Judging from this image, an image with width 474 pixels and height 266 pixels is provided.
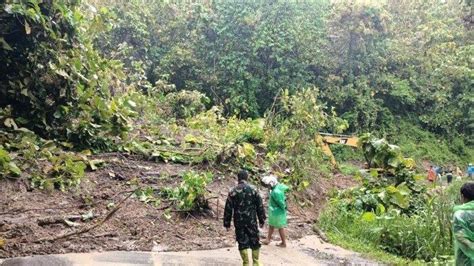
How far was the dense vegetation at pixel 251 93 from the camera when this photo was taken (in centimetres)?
1125

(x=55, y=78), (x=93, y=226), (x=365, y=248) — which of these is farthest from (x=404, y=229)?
(x=55, y=78)

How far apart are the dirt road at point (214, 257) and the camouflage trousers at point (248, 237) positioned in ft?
3.06

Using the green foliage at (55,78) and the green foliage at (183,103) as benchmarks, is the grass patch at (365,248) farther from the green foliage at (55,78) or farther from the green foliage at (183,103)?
the green foliage at (183,103)

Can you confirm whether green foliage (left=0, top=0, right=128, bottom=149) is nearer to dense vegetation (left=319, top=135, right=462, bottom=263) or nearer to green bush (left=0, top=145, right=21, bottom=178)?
green bush (left=0, top=145, right=21, bottom=178)

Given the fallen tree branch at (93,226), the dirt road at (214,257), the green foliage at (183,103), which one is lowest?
the dirt road at (214,257)

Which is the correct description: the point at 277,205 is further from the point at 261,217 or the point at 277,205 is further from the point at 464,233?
the point at 464,233

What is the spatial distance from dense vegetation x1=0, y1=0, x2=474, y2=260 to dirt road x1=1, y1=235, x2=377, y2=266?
1.35 m

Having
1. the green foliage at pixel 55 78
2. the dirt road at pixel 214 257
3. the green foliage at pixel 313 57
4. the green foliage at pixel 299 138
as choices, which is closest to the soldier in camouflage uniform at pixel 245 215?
the dirt road at pixel 214 257

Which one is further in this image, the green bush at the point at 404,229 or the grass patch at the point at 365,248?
the green bush at the point at 404,229

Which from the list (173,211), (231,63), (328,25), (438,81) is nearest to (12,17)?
(173,211)

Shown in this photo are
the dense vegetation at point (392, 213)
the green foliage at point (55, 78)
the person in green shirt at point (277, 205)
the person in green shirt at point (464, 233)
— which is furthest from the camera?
the green foliage at point (55, 78)

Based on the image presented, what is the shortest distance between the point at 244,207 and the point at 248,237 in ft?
1.42

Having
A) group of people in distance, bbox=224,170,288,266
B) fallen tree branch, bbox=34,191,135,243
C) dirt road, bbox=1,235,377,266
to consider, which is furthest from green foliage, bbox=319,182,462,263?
fallen tree branch, bbox=34,191,135,243

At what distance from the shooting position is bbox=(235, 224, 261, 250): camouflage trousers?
23.7 ft
